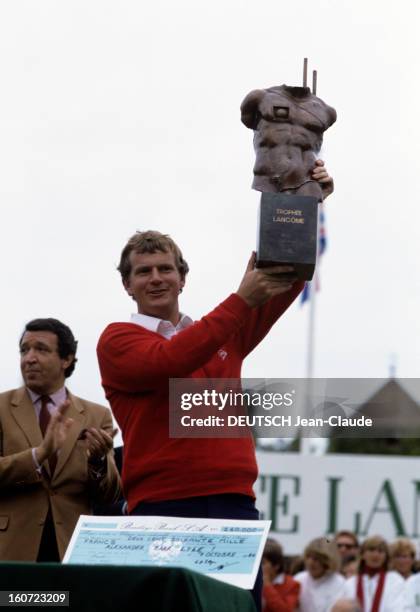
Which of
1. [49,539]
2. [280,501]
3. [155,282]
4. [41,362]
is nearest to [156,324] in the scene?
[155,282]

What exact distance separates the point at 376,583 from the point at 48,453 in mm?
4352

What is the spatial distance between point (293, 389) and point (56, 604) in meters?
1.94

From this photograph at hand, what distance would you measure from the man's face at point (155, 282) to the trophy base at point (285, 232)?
38cm

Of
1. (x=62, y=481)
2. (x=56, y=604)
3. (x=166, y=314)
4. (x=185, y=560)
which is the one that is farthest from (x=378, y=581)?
(x=56, y=604)

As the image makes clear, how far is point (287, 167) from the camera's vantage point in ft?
15.1

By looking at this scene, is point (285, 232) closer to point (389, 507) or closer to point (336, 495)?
point (389, 507)

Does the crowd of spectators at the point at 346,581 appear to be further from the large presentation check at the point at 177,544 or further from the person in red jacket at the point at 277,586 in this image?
the large presentation check at the point at 177,544

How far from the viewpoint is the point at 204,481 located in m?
4.20

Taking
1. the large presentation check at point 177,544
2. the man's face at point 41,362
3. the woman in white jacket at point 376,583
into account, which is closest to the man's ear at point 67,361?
the man's face at point 41,362

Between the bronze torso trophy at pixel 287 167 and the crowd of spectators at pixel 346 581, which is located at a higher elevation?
the bronze torso trophy at pixel 287 167

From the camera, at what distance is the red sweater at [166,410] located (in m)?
4.22

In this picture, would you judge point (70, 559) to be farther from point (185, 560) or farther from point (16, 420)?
point (16, 420)

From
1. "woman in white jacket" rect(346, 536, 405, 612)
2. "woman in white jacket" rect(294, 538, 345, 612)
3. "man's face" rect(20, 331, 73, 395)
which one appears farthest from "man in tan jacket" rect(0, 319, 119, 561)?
"woman in white jacket" rect(294, 538, 345, 612)

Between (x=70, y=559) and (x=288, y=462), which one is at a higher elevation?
(x=288, y=462)
